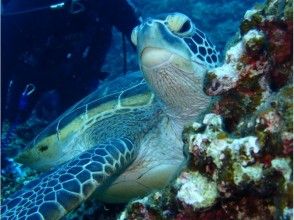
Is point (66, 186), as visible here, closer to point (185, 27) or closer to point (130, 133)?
point (130, 133)

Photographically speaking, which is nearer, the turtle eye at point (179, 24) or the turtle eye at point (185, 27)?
the turtle eye at point (179, 24)

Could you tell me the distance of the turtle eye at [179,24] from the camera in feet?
7.36

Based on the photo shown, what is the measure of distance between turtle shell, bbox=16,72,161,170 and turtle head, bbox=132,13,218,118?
0.42 meters

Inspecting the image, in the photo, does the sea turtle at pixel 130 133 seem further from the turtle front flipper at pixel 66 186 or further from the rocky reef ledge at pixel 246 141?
the rocky reef ledge at pixel 246 141

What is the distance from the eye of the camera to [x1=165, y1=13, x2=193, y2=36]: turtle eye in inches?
88.4

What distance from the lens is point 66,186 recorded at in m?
2.03

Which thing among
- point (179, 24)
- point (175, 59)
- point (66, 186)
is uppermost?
point (179, 24)

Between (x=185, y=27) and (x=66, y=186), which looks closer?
(x=66, y=186)

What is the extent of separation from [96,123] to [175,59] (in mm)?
1211

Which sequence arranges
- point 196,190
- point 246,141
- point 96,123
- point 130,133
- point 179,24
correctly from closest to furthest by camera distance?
1. point 246,141
2. point 196,190
3. point 179,24
4. point 130,133
5. point 96,123

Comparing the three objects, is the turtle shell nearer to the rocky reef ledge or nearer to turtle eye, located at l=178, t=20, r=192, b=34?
turtle eye, located at l=178, t=20, r=192, b=34

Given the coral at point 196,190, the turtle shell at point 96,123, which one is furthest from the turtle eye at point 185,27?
the coral at point 196,190

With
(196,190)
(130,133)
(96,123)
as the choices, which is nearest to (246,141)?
(196,190)

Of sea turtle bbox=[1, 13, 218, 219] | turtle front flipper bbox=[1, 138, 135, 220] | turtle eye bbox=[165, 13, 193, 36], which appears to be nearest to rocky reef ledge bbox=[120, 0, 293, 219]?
sea turtle bbox=[1, 13, 218, 219]
